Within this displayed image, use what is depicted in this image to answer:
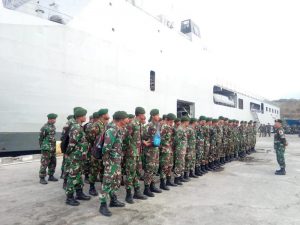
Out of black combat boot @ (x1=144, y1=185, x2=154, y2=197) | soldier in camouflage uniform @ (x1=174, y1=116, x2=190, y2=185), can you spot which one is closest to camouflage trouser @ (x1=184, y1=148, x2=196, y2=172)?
soldier in camouflage uniform @ (x1=174, y1=116, x2=190, y2=185)

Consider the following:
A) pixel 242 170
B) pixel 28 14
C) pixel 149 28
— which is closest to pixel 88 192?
pixel 242 170

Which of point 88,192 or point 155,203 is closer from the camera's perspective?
point 155,203

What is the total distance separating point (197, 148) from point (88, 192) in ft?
9.57

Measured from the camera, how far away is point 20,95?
7.68 m

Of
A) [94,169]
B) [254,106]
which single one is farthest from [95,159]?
[254,106]

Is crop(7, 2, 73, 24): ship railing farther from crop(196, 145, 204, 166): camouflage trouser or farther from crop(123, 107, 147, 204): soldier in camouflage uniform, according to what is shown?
crop(123, 107, 147, 204): soldier in camouflage uniform

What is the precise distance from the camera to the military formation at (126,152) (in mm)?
3529

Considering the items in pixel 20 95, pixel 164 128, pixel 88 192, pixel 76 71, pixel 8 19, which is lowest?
pixel 88 192

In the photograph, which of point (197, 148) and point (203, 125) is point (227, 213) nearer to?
point (197, 148)

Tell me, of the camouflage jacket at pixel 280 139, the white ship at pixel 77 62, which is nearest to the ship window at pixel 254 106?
the white ship at pixel 77 62

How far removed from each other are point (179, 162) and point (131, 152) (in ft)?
5.13

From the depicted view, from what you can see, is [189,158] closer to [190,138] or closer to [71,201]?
[190,138]

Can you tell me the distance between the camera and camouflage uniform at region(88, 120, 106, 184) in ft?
14.6

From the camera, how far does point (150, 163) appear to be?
14.4 feet
